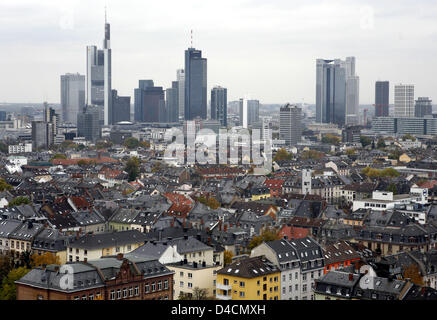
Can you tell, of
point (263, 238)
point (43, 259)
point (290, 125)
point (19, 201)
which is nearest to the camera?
point (43, 259)

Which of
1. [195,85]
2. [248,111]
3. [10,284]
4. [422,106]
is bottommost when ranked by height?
[10,284]

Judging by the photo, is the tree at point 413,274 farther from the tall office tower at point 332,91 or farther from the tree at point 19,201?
the tall office tower at point 332,91

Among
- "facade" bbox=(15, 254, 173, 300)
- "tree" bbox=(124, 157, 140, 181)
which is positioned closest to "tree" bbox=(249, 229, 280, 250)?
"facade" bbox=(15, 254, 173, 300)

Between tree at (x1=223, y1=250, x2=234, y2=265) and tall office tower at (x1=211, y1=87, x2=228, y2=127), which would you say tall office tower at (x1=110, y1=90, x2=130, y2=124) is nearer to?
tall office tower at (x1=211, y1=87, x2=228, y2=127)

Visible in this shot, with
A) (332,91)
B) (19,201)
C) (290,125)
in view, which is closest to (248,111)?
(332,91)

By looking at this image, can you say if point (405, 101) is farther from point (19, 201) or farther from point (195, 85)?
point (19, 201)

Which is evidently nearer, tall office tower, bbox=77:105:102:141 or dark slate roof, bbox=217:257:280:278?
dark slate roof, bbox=217:257:280:278

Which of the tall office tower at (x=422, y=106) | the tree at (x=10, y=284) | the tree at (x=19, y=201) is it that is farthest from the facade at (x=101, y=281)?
the tall office tower at (x=422, y=106)
